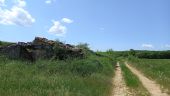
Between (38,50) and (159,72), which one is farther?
(159,72)

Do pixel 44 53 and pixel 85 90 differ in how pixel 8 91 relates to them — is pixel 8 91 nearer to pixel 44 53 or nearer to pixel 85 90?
pixel 85 90

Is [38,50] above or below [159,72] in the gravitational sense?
above

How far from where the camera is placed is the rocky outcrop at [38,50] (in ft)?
108

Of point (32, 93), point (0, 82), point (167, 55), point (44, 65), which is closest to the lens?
point (32, 93)

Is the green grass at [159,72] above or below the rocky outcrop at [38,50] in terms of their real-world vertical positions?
below

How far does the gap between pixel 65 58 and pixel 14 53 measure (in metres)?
4.56

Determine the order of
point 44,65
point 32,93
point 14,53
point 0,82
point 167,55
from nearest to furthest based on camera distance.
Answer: point 32,93 < point 0,82 < point 44,65 < point 14,53 < point 167,55

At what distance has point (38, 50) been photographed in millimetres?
33562

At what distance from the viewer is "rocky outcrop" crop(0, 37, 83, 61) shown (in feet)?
→ 108

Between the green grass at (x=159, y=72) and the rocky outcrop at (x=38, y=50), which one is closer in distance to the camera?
the green grass at (x=159, y=72)

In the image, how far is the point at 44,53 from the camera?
1328 inches

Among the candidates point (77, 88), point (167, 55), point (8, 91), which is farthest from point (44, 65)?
point (167, 55)

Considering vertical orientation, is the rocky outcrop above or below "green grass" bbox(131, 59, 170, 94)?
above

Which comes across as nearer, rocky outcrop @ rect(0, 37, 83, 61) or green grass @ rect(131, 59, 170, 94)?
green grass @ rect(131, 59, 170, 94)
